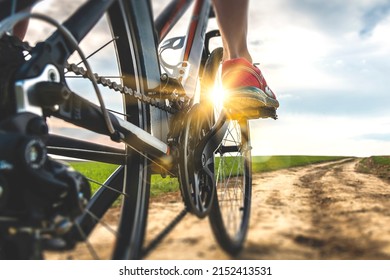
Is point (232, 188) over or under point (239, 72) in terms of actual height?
under

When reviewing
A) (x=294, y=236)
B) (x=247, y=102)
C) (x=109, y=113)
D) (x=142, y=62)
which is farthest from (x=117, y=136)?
(x=294, y=236)

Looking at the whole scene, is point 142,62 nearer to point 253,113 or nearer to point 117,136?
point 117,136

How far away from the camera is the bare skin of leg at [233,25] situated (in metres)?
1.96

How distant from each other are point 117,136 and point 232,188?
3.99ft

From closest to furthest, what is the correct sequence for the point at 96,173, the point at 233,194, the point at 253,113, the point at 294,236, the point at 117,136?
the point at 117,136 < the point at 294,236 < the point at 253,113 < the point at 233,194 < the point at 96,173

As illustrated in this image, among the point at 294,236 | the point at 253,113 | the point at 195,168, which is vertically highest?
the point at 253,113

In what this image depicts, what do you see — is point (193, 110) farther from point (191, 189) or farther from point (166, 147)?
point (191, 189)

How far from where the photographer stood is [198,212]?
5.41 ft

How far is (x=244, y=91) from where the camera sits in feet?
6.18

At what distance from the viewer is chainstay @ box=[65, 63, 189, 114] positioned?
1.31m

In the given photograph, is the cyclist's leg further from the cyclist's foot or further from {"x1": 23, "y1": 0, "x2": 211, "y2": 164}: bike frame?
{"x1": 23, "y1": 0, "x2": 211, "y2": 164}: bike frame

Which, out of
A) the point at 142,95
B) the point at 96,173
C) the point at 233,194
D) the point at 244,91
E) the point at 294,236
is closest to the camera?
the point at 142,95

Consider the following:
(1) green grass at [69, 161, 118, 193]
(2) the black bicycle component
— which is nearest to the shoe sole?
(2) the black bicycle component
